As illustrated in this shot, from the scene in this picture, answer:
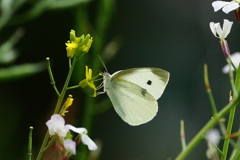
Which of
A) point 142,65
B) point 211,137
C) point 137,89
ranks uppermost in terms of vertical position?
point 142,65

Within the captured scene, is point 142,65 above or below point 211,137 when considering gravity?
above

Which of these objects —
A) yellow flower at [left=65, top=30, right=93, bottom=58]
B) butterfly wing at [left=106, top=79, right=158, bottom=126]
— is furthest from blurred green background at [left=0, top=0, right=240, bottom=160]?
yellow flower at [left=65, top=30, right=93, bottom=58]

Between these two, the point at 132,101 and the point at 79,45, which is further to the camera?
the point at 132,101

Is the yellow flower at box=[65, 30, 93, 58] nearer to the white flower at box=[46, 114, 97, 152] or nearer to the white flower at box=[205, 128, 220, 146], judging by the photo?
the white flower at box=[46, 114, 97, 152]

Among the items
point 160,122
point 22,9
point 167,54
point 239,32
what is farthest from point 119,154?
point 239,32

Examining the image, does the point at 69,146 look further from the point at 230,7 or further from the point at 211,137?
the point at 230,7

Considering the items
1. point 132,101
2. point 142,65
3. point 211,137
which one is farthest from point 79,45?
point 142,65

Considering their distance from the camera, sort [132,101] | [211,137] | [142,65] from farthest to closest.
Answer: [142,65] → [132,101] → [211,137]
